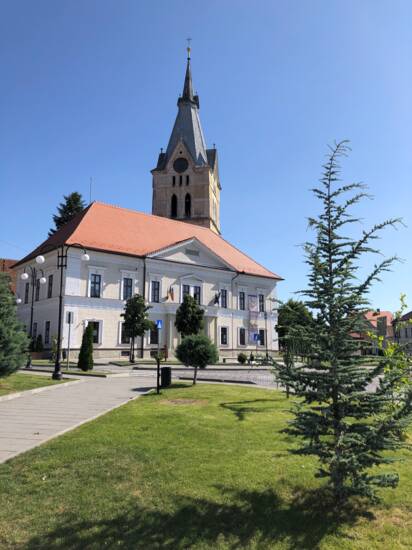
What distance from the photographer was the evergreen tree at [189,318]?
37.1 metres

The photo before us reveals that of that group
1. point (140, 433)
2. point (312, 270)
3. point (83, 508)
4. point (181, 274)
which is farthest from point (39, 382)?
point (181, 274)

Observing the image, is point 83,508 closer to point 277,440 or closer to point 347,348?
point 347,348

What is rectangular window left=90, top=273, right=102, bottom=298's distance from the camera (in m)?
38.2

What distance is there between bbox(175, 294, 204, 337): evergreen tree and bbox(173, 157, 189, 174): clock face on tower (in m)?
38.3

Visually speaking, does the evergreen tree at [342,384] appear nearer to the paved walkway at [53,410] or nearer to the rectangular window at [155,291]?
the paved walkway at [53,410]

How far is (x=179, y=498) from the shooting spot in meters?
5.55

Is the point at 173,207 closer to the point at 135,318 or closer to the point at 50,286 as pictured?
the point at 50,286

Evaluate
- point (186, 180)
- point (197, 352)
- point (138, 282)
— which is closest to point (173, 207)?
point (186, 180)

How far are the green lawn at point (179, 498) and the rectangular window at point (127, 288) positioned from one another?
3164cm

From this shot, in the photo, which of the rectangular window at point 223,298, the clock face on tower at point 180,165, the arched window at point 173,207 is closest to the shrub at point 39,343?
the rectangular window at point 223,298

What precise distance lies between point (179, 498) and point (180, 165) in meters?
68.8

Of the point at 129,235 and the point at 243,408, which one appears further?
the point at 129,235

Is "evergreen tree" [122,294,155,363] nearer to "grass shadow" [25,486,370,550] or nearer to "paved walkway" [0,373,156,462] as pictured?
"paved walkway" [0,373,156,462]

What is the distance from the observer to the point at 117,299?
39.4 m
